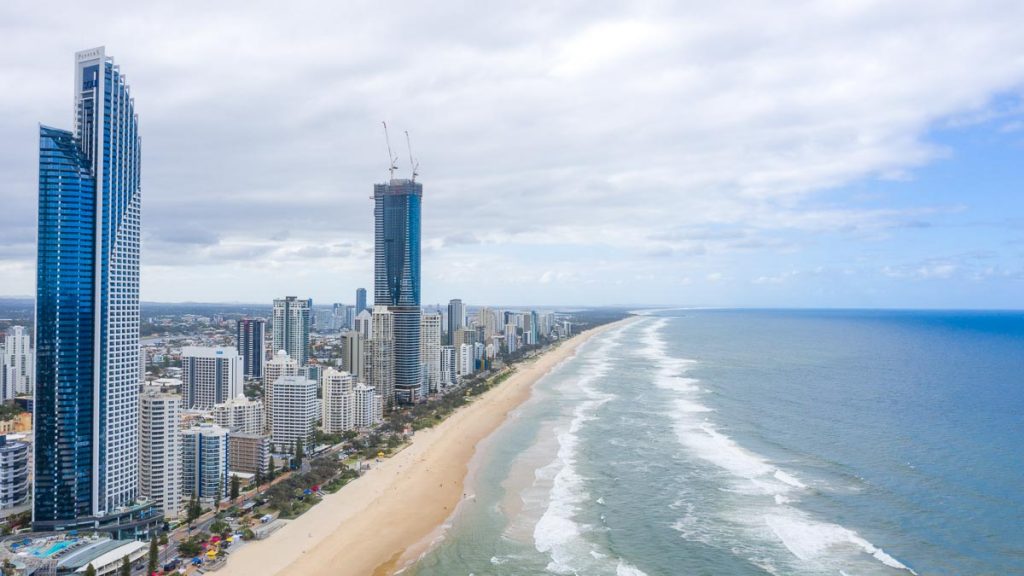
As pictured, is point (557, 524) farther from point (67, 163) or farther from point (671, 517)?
point (67, 163)

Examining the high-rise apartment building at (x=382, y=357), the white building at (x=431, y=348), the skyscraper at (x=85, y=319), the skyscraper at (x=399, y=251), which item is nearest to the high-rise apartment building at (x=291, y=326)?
the skyscraper at (x=399, y=251)

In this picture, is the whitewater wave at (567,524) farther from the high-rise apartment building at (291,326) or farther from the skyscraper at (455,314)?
the skyscraper at (455,314)

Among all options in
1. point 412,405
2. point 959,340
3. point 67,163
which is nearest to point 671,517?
point 67,163

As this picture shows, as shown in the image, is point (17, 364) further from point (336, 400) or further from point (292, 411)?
point (292, 411)

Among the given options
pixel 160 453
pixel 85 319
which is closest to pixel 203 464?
pixel 160 453

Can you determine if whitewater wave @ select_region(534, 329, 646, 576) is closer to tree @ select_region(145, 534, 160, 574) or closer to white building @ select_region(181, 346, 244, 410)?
tree @ select_region(145, 534, 160, 574)

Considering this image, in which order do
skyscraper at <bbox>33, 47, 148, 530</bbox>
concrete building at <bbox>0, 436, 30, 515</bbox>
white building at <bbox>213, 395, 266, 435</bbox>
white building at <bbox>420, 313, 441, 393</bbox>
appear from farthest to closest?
white building at <bbox>420, 313, 441, 393</bbox>, white building at <bbox>213, 395, 266, 435</bbox>, concrete building at <bbox>0, 436, 30, 515</bbox>, skyscraper at <bbox>33, 47, 148, 530</bbox>

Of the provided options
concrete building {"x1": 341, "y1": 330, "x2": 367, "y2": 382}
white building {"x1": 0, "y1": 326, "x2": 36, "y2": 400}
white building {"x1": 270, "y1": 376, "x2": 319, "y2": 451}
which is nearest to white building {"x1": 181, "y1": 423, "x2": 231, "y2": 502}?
white building {"x1": 270, "y1": 376, "x2": 319, "y2": 451}
